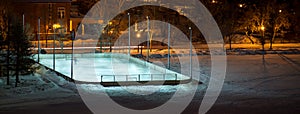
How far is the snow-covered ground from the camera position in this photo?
523 inches

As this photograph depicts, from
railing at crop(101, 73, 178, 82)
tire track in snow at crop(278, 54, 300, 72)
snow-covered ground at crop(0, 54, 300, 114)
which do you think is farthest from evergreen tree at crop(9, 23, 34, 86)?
tire track in snow at crop(278, 54, 300, 72)

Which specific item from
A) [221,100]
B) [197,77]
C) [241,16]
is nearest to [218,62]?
[197,77]

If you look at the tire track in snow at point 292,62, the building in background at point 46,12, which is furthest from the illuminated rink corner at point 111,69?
the building in background at point 46,12

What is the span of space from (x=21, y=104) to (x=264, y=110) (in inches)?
257

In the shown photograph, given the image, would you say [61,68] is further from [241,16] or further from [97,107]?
[241,16]

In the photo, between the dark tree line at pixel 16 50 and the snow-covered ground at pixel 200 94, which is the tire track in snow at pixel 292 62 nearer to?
the snow-covered ground at pixel 200 94

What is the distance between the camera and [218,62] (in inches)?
1068

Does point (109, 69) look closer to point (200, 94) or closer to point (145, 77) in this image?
point (145, 77)

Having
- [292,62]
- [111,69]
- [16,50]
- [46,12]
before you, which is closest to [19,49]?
[16,50]

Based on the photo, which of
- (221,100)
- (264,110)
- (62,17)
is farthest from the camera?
(62,17)

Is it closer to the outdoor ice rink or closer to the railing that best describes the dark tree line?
the outdoor ice rink

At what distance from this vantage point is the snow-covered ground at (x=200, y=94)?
523 inches

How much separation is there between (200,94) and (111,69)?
8.62 metres

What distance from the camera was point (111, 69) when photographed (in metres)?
24.0
